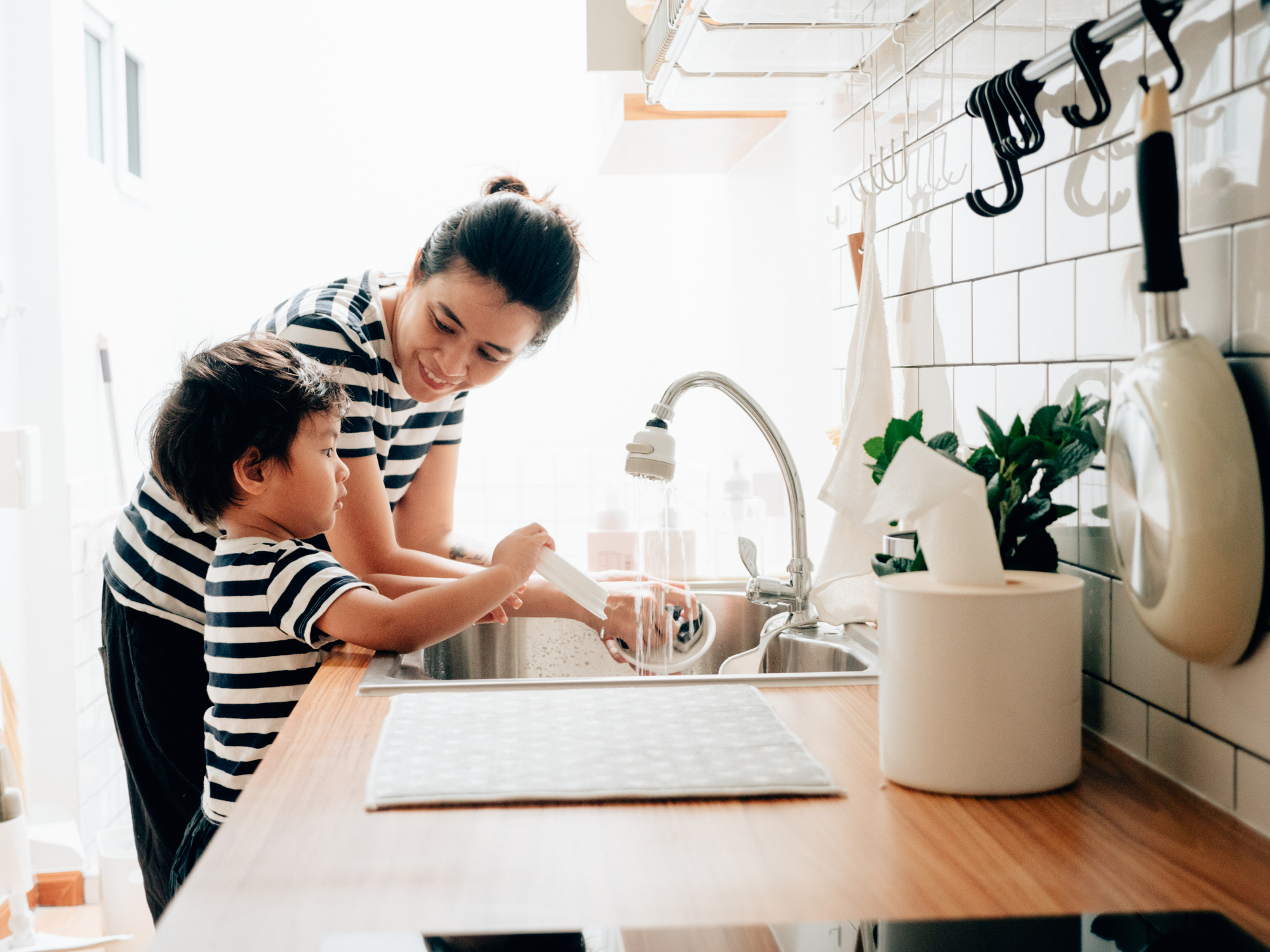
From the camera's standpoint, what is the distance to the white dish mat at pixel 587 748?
2.31 ft

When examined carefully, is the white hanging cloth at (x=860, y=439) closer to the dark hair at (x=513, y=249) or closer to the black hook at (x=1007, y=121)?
the black hook at (x=1007, y=121)

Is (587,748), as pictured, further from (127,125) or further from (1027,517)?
(127,125)

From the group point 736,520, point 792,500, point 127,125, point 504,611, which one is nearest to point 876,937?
point 792,500

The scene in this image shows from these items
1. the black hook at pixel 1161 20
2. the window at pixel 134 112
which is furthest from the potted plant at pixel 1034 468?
the window at pixel 134 112

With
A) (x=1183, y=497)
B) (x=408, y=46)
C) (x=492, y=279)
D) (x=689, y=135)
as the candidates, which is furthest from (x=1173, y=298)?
(x=408, y=46)

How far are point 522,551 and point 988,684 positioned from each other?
67 cm

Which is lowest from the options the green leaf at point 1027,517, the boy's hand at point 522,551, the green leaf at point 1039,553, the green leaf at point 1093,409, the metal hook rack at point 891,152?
the boy's hand at point 522,551

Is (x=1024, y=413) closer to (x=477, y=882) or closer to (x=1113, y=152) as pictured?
(x=1113, y=152)

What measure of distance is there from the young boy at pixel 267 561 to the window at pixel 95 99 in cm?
240

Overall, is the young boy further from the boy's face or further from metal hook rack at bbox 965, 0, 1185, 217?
metal hook rack at bbox 965, 0, 1185, 217

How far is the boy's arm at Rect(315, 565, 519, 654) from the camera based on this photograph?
3.64 feet

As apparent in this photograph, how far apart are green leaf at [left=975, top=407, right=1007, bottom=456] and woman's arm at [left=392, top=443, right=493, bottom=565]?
38.8 inches

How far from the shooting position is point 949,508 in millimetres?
693

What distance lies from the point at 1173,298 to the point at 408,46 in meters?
3.57
